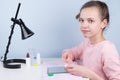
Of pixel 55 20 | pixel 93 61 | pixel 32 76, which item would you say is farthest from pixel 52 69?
pixel 55 20

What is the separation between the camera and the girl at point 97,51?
1.14 metres

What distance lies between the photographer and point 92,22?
1.27 metres

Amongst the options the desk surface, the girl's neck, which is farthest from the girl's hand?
the girl's neck

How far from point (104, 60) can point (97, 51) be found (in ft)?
0.28

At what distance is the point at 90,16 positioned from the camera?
1262 millimetres

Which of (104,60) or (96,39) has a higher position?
(96,39)

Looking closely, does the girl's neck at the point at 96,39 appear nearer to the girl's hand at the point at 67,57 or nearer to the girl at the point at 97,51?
the girl at the point at 97,51

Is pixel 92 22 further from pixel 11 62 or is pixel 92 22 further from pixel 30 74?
pixel 11 62

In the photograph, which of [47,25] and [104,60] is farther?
[47,25]

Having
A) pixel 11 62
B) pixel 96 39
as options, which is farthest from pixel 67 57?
pixel 11 62

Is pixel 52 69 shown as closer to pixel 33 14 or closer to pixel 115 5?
pixel 33 14

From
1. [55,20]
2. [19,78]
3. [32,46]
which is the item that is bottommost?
[19,78]

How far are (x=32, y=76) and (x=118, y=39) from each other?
0.73 m

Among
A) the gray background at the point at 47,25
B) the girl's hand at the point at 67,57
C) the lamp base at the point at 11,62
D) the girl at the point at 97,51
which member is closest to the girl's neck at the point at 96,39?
the girl at the point at 97,51
